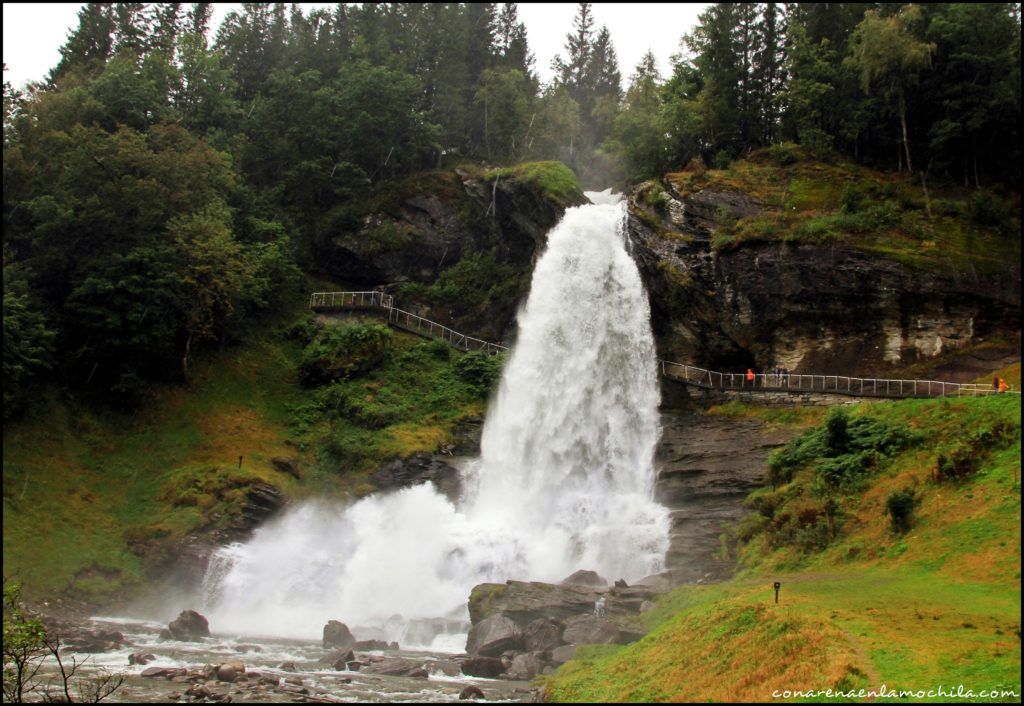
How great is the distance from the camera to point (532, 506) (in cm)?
3281

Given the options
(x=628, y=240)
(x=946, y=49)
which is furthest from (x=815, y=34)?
(x=628, y=240)

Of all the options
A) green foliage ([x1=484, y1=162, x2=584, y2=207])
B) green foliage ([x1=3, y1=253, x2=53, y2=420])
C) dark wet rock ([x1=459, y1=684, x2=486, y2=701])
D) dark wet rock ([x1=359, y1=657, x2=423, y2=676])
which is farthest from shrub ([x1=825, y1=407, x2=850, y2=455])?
green foliage ([x1=3, y1=253, x2=53, y2=420])

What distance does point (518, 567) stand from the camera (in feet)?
96.4

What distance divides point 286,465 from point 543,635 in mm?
16089

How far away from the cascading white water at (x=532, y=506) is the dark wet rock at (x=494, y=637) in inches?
184

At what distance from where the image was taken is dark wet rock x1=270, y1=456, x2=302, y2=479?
110 feet

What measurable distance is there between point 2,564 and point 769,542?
2400 cm

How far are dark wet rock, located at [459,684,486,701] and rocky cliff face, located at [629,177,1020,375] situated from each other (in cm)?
2177

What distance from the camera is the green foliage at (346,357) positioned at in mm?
38656

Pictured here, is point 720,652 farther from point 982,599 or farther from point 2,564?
point 2,564

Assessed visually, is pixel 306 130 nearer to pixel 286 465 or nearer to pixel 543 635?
pixel 286 465

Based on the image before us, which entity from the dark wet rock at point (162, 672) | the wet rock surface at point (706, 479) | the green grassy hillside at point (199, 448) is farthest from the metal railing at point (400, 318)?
the dark wet rock at point (162, 672)

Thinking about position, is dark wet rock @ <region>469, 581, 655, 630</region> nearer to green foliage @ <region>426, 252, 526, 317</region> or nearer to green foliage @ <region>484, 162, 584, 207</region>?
green foliage @ <region>426, 252, 526, 317</region>

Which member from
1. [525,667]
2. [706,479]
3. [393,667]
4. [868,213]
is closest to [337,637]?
[393,667]
